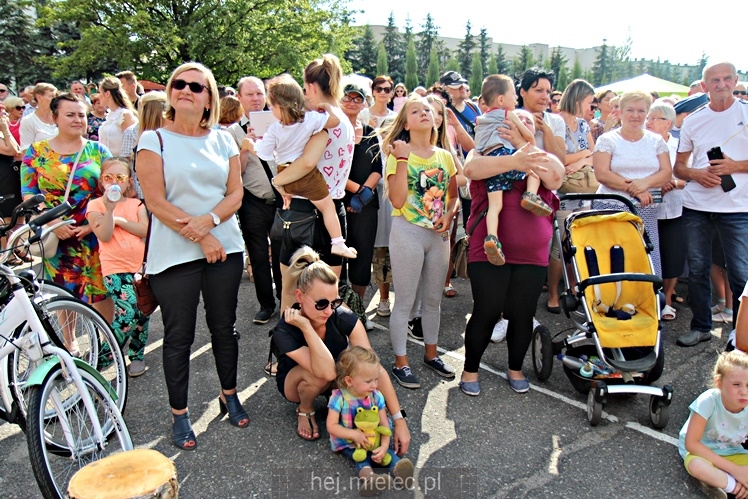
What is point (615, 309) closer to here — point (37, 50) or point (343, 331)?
point (343, 331)

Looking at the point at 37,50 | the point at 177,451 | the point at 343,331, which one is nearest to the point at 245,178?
the point at 343,331

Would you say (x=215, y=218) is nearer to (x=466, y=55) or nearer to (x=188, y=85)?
(x=188, y=85)

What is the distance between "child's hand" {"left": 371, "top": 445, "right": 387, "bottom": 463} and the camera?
2.77 metres

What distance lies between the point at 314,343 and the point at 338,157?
5.58 ft

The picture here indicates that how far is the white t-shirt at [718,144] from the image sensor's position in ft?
14.1

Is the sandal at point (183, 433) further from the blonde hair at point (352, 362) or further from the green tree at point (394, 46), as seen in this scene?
the green tree at point (394, 46)

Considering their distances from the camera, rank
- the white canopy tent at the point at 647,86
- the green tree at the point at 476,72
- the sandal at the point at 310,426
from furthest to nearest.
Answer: the green tree at the point at 476,72
the white canopy tent at the point at 647,86
the sandal at the point at 310,426

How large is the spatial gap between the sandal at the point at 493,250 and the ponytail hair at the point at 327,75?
1682 mm

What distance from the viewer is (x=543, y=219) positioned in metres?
3.53

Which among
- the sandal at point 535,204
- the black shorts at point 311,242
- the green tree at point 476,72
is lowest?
the black shorts at point 311,242

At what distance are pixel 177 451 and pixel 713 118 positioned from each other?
4796 mm

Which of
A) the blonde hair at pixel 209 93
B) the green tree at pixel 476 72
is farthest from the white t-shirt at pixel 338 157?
the green tree at pixel 476 72

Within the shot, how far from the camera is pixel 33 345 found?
8.63 feet

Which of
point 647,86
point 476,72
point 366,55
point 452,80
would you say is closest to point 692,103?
point 452,80
